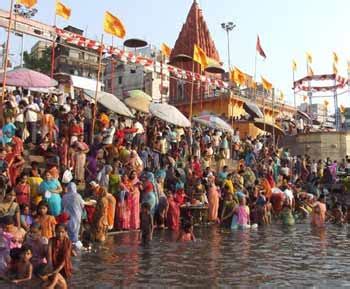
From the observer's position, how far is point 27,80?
13.6 meters

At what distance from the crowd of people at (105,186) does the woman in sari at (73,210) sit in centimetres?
2

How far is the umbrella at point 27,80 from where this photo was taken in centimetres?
1342

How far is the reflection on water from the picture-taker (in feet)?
23.7

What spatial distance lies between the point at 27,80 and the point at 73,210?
17.1 ft

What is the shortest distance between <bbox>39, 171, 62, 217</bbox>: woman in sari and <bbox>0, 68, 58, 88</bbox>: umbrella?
385cm

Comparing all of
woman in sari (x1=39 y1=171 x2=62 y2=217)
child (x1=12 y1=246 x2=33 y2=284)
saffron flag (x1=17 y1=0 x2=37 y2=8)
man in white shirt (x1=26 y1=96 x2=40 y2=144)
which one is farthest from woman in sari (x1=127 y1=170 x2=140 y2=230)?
saffron flag (x1=17 y1=0 x2=37 y2=8)

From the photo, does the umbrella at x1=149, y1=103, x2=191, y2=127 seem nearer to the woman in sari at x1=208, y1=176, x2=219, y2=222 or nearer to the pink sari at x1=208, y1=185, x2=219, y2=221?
the woman in sari at x1=208, y1=176, x2=219, y2=222

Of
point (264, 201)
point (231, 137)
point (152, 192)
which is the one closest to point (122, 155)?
point (152, 192)

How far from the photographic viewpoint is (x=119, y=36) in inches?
670

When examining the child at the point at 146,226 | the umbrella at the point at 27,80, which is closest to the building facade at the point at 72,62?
the umbrella at the point at 27,80

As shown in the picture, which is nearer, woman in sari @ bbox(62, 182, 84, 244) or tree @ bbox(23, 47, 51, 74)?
woman in sari @ bbox(62, 182, 84, 244)

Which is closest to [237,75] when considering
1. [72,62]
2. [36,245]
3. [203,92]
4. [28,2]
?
[28,2]

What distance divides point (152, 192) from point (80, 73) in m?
42.2

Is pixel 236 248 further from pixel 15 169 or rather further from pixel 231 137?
pixel 231 137
